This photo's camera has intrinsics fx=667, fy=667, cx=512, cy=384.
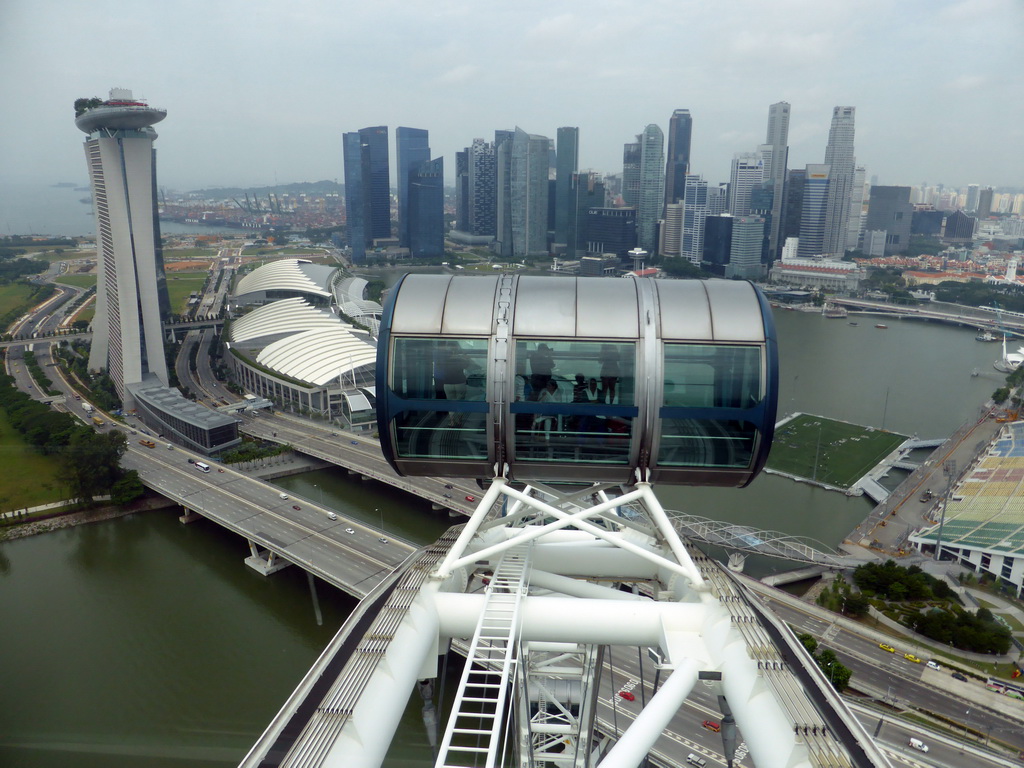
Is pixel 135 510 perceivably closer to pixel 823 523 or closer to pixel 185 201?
pixel 823 523

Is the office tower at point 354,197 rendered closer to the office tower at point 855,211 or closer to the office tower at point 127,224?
the office tower at point 127,224

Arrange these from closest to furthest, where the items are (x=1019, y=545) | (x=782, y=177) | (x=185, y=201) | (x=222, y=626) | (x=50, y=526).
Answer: (x=222, y=626) → (x=1019, y=545) → (x=50, y=526) → (x=782, y=177) → (x=185, y=201)

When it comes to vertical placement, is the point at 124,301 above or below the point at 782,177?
below

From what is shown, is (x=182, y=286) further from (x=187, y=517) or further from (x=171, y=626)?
(x=171, y=626)

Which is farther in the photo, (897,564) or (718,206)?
(718,206)

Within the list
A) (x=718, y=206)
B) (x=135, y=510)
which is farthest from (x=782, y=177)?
(x=135, y=510)

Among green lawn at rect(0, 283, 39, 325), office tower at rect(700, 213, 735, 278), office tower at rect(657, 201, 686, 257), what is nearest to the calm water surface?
green lawn at rect(0, 283, 39, 325)

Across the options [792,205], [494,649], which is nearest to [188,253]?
[792,205]
